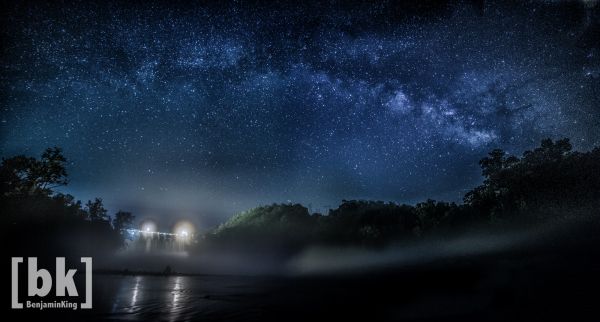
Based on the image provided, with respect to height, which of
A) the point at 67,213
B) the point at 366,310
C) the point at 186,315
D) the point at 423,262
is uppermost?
the point at 67,213

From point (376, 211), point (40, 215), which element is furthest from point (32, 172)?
point (376, 211)

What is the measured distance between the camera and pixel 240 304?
20.7m

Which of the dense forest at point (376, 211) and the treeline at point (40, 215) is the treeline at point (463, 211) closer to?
the dense forest at point (376, 211)

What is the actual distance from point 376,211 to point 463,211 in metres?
18.1

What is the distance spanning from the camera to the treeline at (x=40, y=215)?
4069cm

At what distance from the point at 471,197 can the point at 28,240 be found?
238ft

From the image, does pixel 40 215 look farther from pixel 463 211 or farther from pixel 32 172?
pixel 463 211

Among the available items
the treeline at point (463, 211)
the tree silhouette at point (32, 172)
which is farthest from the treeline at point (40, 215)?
the treeline at point (463, 211)

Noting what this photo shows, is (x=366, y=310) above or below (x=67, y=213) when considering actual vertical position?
below

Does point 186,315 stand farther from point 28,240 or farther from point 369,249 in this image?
point 369,249

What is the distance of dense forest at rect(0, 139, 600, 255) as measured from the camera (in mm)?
45844

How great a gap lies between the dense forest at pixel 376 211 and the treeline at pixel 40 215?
128 mm

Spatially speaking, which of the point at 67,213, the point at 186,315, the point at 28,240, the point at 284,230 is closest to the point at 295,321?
the point at 186,315

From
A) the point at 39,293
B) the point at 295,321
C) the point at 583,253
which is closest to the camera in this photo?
the point at 295,321
